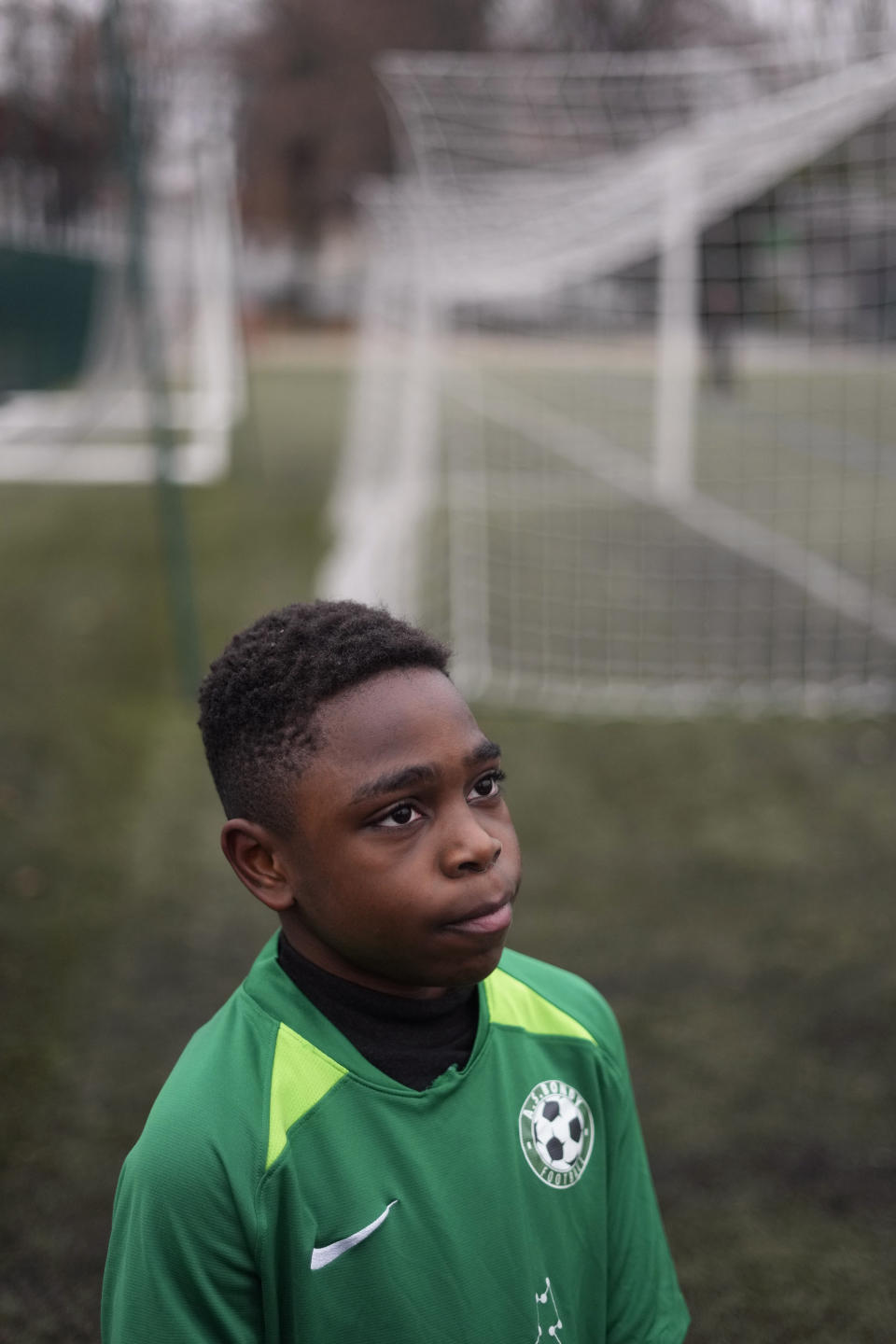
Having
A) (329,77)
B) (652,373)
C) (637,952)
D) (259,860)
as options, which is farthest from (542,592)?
(329,77)

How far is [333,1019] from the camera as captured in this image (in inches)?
45.4

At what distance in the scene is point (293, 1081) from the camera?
110 centimetres

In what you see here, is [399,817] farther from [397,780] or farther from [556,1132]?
[556,1132]

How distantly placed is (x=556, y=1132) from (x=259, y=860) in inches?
16.0

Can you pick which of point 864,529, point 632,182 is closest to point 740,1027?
point 632,182

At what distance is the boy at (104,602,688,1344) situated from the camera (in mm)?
1050

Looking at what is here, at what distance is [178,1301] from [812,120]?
17.0 ft

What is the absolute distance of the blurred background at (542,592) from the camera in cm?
253

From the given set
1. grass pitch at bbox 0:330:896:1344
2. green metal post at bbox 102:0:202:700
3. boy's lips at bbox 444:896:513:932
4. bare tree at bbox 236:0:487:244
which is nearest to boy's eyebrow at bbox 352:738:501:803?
boy's lips at bbox 444:896:513:932

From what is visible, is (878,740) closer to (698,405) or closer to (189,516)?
(189,516)

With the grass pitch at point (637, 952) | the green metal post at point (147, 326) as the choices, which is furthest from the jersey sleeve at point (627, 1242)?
the green metal post at point (147, 326)

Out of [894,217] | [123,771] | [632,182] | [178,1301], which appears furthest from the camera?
[632,182]

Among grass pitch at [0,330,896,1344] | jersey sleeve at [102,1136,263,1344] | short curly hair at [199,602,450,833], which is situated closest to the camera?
jersey sleeve at [102,1136,263,1344]

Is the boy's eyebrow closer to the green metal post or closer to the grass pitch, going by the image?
the grass pitch
